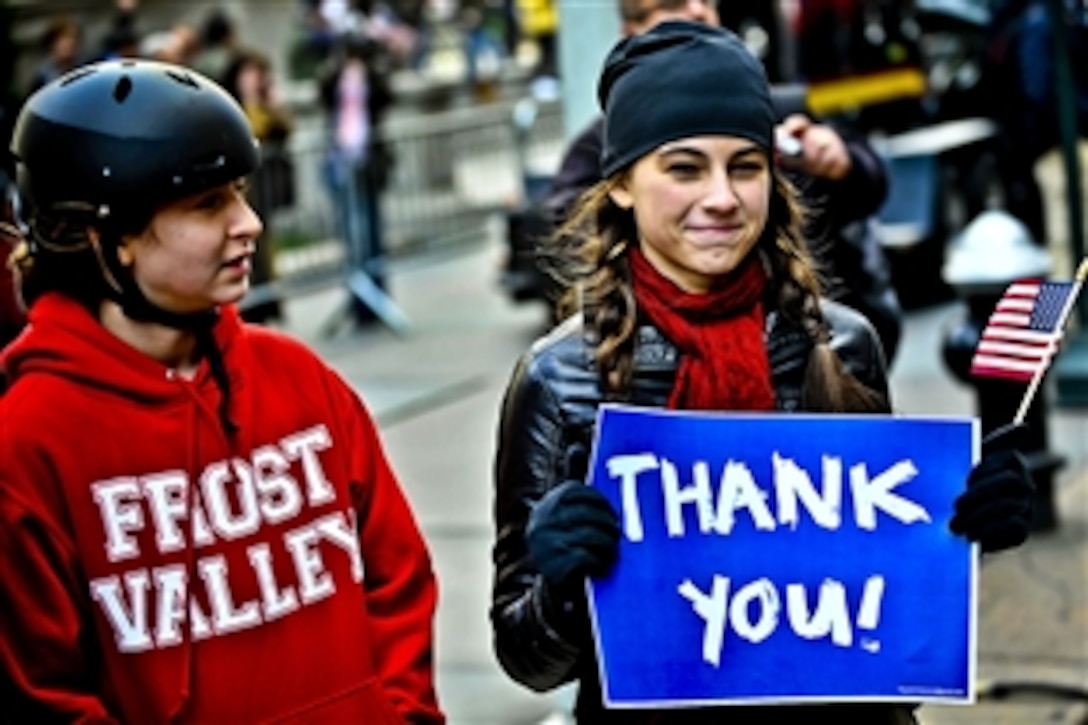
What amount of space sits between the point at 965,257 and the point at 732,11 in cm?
705

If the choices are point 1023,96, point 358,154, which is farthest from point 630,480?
point 358,154

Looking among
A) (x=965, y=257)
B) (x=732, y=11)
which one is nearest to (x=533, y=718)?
(x=965, y=257)

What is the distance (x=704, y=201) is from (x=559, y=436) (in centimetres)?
40

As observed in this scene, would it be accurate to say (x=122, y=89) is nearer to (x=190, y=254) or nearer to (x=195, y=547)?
(x=190, y=254)

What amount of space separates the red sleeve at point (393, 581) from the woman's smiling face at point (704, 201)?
1.90ft

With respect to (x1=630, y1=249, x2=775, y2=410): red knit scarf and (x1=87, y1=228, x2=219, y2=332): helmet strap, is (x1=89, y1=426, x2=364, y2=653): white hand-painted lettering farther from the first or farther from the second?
(x1=630, y1=249, x2=775, y2=410): red knit scarf

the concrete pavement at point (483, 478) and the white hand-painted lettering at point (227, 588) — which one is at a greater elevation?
the white hand-painted lettering at point (227, 588)

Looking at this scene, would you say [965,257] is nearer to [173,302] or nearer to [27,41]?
[173,302]

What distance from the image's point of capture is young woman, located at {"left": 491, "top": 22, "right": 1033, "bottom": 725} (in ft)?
9.83

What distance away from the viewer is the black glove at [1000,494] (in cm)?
281

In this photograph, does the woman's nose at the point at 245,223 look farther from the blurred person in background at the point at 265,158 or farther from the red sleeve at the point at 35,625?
the blurred person in background at the point at 265,158

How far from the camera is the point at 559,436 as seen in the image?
3.07m

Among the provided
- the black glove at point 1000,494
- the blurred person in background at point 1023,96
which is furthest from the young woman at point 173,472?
the blurred person in background at point 1023,96

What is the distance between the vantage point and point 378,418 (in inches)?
427
